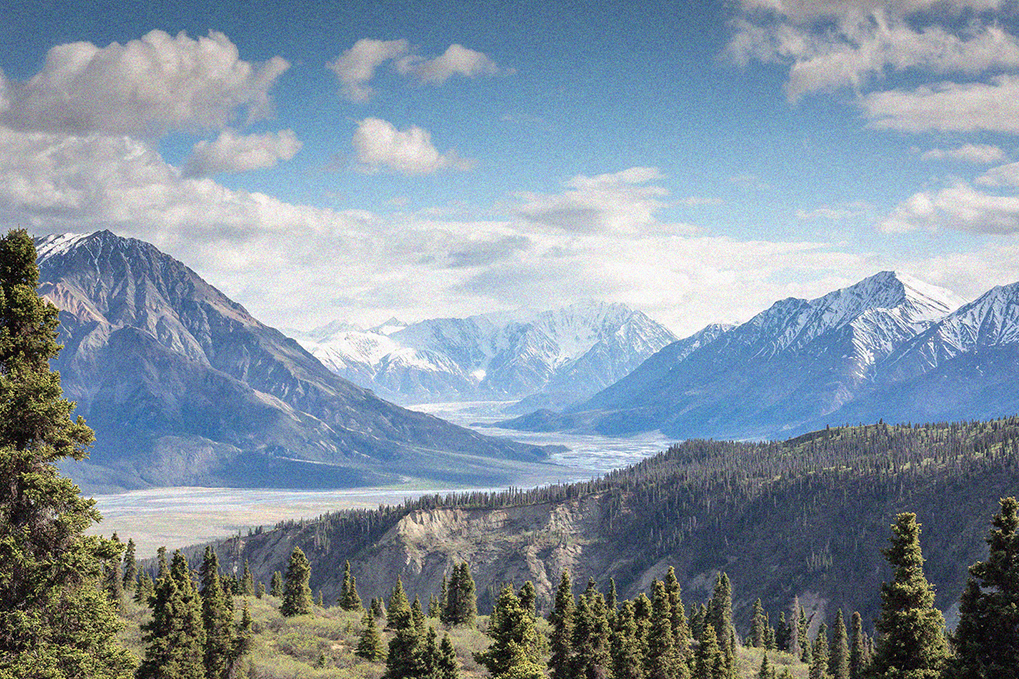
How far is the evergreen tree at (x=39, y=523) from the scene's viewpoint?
84.6 ft

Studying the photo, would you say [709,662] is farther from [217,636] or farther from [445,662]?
[217,636]

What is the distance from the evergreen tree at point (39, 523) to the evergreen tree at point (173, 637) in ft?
92.4

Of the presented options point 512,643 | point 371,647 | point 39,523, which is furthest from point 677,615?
point 39,523

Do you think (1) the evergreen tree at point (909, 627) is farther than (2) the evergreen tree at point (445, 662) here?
No

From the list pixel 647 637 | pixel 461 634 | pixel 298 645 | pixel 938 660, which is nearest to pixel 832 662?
pixel 461 634

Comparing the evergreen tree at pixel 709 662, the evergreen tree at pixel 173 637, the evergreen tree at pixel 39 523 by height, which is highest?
the evergreen tree at pixel 39 523

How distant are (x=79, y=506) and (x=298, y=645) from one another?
2313 inches

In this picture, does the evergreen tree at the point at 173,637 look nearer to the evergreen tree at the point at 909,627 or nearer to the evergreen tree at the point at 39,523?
the evergreen tree at the point at 39,523

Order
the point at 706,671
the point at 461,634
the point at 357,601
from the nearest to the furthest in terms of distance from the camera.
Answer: the point at 706,671
the point at 461,634
the point at 357,601

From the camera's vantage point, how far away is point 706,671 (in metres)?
76.4

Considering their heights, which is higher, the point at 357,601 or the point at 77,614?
the point at 77,614

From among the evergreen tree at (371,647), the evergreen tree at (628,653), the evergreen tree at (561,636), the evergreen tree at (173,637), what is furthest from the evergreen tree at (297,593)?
the evergreen tree at (173,637)

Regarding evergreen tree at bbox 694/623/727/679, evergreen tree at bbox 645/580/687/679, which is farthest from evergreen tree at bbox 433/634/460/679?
evergreen tree at bbox 694/623/727/679

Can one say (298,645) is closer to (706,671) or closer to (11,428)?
(706,671)
